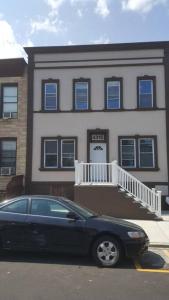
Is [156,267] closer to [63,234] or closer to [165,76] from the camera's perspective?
[63,234]

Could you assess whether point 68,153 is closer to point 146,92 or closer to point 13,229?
point 146,92

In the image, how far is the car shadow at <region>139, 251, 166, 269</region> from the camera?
26.9 ft

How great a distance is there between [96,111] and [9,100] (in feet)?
16.3

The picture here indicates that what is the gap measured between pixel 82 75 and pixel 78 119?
7.98 ft

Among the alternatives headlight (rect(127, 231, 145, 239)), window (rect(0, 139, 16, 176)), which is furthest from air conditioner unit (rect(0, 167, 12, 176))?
headlight (rect(127, 231, 145, 239))

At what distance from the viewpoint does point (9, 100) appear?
2158 cm

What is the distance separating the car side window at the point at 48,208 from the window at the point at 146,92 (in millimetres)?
12677

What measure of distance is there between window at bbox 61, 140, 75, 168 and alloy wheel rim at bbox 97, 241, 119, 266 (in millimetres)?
12475

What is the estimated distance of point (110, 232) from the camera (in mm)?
8148

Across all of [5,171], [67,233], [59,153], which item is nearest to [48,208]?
[67,233]

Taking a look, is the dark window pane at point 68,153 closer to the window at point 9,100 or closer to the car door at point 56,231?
the window at point 9,100

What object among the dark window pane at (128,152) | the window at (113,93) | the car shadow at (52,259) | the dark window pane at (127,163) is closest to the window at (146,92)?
the window at (113,93)

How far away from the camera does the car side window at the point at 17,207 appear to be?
8828 mm

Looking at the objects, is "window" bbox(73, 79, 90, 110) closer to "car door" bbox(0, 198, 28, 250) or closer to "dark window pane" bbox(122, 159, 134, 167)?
"dark window pane" bbox(122, 159, 134, 167)
